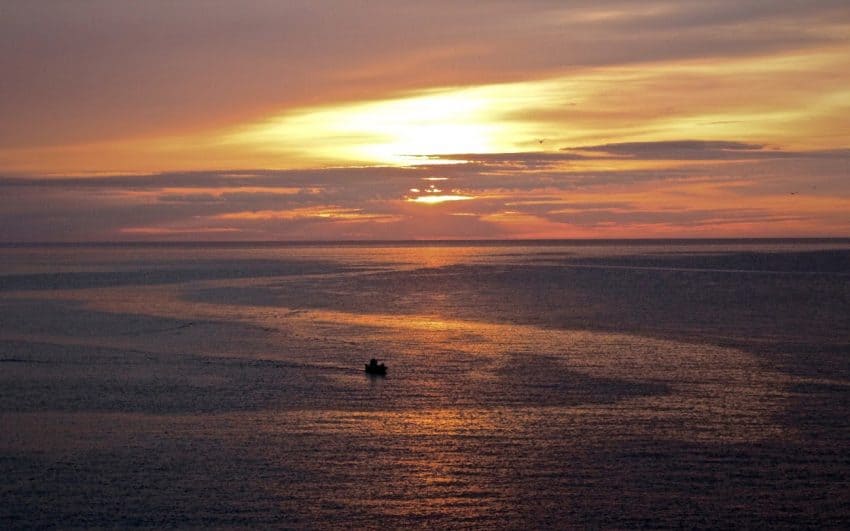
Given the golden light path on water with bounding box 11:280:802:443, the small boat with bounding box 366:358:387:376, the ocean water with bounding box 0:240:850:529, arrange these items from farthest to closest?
the small boat with bounding box 366:358:387:376, the golden light path on water with bounding box 11:280:802:443, the ocean water with bounding box 0:240:850:529

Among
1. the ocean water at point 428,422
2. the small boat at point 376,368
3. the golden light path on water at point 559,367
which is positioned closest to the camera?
the ocean water at point 428,422

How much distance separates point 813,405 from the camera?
29.9 meters

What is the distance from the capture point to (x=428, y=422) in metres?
28.9

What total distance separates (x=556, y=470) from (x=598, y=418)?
5.43 m

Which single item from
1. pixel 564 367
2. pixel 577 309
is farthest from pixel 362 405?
pixel 577 309

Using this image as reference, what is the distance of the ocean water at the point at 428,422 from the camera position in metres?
21.3

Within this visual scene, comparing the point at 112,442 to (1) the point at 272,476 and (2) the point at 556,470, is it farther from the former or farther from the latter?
(2) the point at 556,470

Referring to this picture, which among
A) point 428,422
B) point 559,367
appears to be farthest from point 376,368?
point 428,422

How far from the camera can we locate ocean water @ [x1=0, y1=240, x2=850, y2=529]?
21344 mm

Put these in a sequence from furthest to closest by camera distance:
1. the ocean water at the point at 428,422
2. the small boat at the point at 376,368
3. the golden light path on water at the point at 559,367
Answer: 1. the small boat at the point at 376,368
2. the golden light path on water at the point at 559,367
3. the ocean water at the point at 428,422

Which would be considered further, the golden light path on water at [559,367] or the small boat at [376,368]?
the small boat at [376,368]

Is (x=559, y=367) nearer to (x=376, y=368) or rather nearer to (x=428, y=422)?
(x=376, y=368)

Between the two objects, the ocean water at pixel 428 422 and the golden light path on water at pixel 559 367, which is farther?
the golden light path on water at pixel 559 367

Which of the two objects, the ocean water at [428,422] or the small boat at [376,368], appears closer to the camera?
the ocean water at [428,422]
